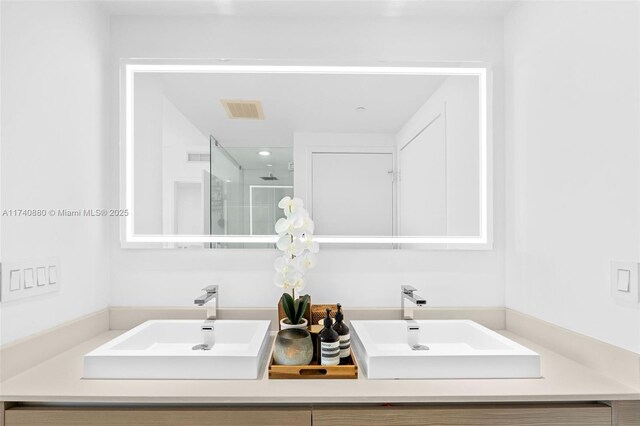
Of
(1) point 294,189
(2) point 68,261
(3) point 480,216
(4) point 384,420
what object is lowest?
(4) point 384,420

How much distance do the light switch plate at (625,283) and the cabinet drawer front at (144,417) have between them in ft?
2.82

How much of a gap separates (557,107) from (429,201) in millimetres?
536

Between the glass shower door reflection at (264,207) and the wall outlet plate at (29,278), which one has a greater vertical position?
the glass shower door reflection at (264,207)

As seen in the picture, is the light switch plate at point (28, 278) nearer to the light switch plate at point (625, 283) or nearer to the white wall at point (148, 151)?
the white wall at point (148, 151)

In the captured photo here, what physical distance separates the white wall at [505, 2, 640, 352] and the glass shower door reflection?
2.99 feet

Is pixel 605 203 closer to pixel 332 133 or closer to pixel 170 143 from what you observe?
pixel 332 133

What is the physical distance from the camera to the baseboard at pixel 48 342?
1035 millimetres

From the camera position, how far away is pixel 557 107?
1.24 metres

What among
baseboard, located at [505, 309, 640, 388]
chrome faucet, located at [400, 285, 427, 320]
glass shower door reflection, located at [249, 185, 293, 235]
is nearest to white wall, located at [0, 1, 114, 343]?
glass shower door reflection, located at [249, 185, 293, 235]

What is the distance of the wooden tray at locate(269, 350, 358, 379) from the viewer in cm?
103

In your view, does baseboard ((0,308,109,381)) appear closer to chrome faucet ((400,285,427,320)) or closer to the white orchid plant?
the white orchid plant

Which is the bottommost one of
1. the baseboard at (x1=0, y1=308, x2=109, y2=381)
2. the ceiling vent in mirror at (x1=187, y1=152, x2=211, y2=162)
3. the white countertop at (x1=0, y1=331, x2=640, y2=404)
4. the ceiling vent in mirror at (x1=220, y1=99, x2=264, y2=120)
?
the white countertop at (x1=0, y1=331, x2=640, y2=404)

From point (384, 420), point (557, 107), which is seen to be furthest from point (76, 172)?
point (557, 107)

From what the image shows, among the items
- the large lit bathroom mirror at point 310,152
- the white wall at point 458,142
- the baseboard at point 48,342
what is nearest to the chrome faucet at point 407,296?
the large lit bathroom mirror at point 310,152
